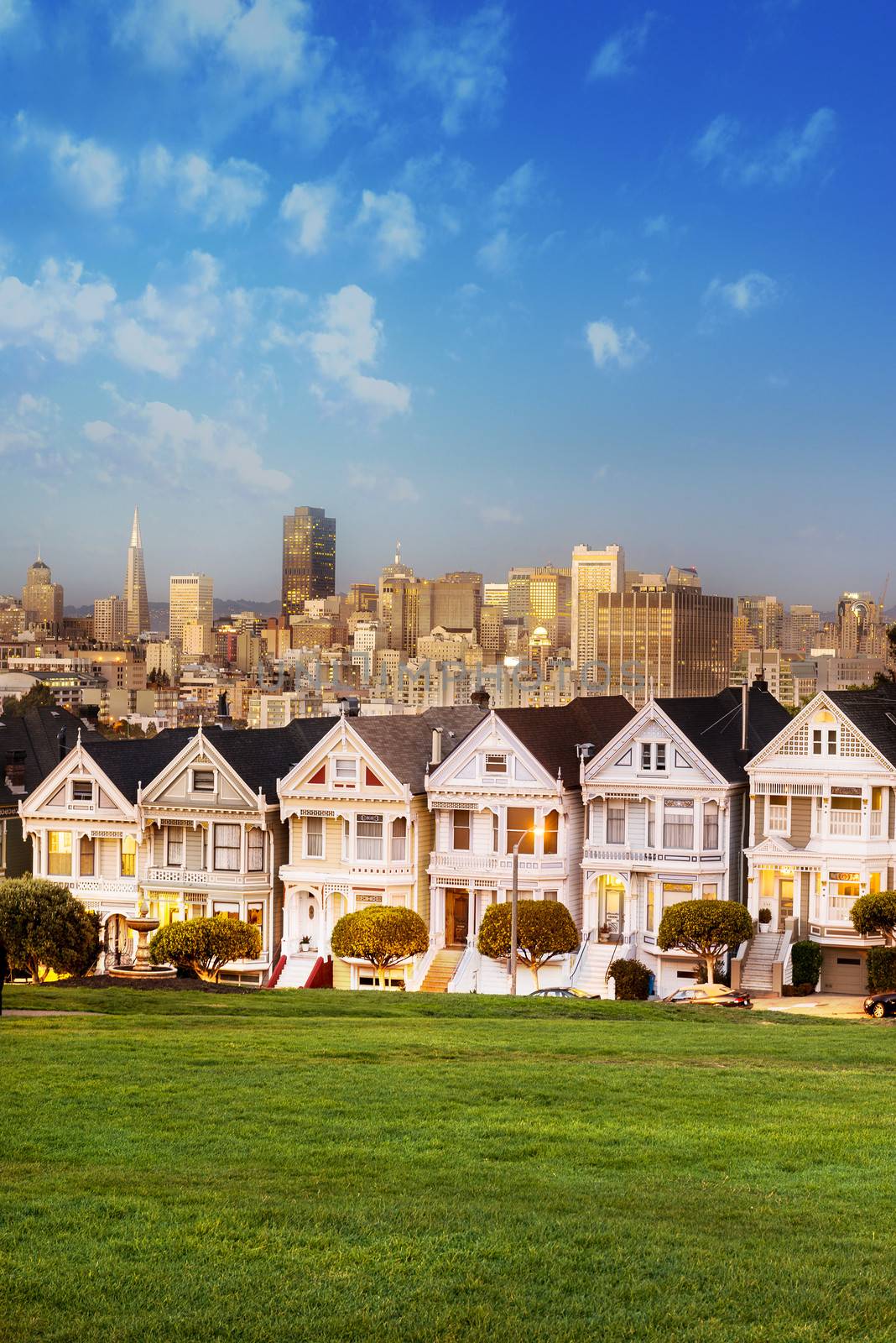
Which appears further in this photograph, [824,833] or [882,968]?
[824,833]

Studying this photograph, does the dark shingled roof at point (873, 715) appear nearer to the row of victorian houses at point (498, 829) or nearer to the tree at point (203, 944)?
the row of victorian houses at point (498, 829)

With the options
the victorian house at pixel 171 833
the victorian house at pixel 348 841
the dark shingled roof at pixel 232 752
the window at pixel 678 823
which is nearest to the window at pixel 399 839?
the victorian house at pixel 348 841

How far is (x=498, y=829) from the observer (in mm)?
50688

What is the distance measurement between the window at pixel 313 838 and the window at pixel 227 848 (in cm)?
231

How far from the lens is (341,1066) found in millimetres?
23156

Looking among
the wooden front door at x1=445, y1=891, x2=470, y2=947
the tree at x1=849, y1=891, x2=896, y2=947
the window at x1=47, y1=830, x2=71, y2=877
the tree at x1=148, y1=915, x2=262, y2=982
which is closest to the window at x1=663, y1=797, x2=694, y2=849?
the tree at x1=849, y1=891, x2=896, y2=947

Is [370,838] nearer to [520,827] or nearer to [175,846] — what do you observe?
[520,827]

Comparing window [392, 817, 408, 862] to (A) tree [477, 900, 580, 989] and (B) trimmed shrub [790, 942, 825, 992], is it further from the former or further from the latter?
(B) trimmed shrub [790, 942, 825, 992]

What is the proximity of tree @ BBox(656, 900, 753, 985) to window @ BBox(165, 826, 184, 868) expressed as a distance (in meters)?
16.7

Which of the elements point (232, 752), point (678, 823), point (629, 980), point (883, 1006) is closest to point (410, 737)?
point (232, 752)

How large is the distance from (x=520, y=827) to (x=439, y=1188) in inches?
1365

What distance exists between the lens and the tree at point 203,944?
4891 cm

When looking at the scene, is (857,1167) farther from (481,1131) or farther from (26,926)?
(26,926)

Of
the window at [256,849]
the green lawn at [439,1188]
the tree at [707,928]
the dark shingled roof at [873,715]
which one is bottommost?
the tree at [707,928]
